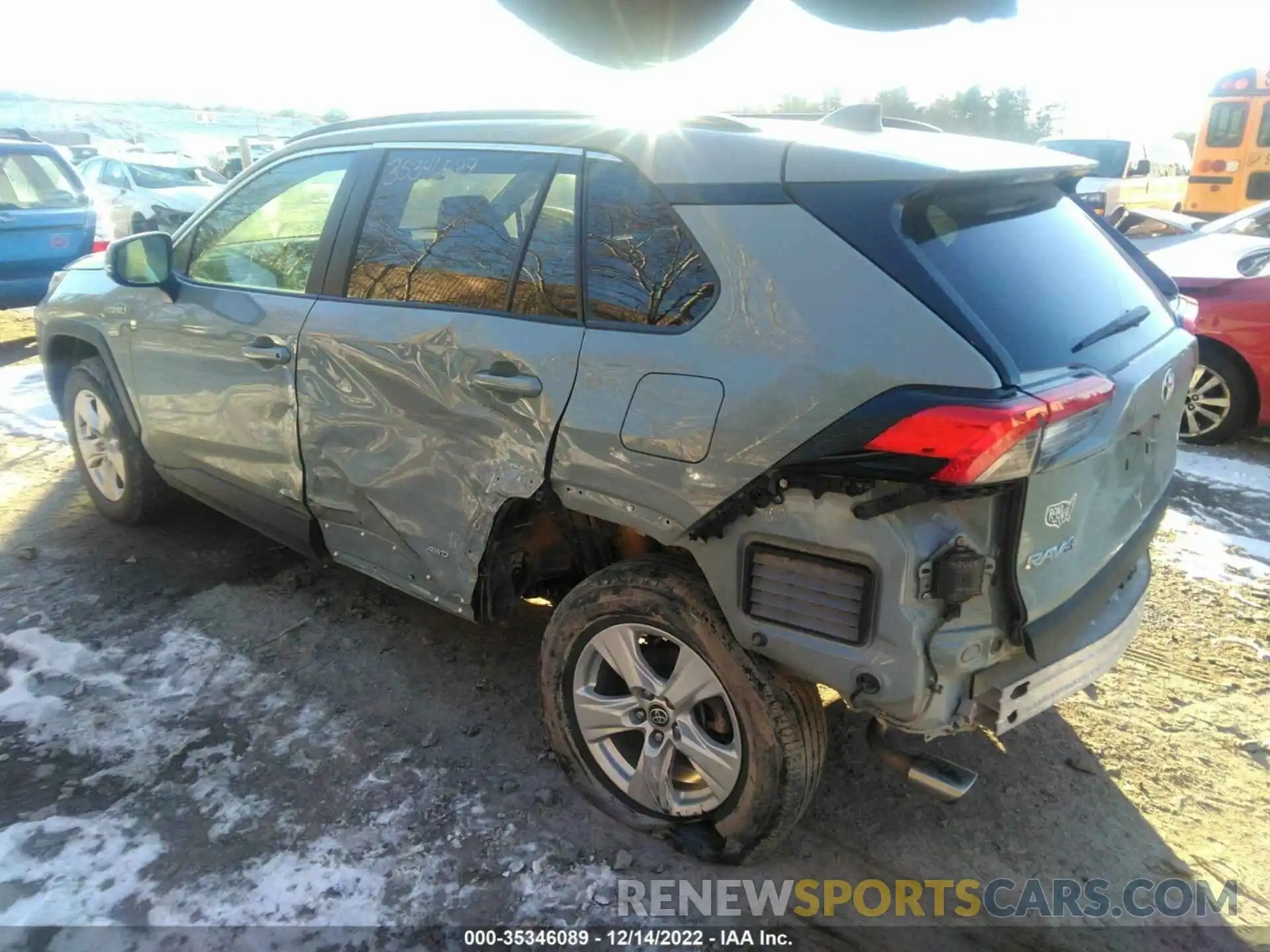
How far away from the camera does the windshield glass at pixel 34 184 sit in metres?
8.46

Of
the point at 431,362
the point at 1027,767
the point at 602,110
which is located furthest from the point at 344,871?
the point at 602,110

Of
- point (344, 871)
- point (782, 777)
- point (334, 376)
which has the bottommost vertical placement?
point (344, 871)

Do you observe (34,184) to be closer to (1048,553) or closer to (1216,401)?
(1048,553)

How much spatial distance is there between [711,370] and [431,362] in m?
0.98

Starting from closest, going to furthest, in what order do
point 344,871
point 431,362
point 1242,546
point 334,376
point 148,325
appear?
point 344,871 < point 431,362 < point 334,376 < point 148,325 < point 1242,546

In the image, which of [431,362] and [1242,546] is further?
[1242,546]

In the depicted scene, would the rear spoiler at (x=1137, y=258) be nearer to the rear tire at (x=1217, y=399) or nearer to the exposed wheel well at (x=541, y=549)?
the exposed wheel well at (x=541, y=549)

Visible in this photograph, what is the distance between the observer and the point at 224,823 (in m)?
2.59

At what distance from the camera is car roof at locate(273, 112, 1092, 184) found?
2.13 m

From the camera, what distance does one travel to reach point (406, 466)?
292 cm

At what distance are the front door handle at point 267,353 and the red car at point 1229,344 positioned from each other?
493cm

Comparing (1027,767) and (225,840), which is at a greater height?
(225,840)

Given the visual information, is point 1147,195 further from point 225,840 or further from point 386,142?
point 225,840

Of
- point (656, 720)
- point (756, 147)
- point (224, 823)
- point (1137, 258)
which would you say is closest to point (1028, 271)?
point (756, 147)
